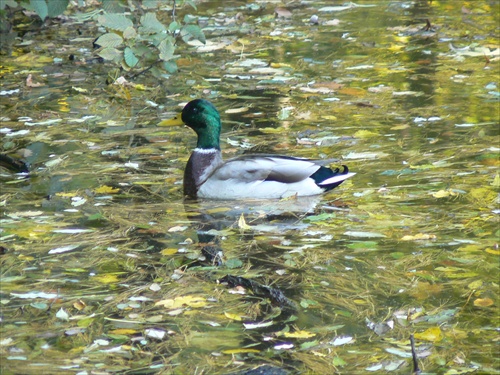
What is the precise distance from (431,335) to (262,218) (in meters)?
1.92

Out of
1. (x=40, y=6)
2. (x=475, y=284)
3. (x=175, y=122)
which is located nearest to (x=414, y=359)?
(x=475, y=284)

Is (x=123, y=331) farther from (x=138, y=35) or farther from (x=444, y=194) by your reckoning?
(x=138, y=35)

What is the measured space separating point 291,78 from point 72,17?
399 centimetres

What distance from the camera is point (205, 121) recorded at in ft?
22.8

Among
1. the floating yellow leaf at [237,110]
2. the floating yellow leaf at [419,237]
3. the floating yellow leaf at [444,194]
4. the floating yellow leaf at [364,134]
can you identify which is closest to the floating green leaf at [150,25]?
the floating yellow leaf at [237,110]

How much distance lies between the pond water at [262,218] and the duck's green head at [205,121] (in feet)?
1.17

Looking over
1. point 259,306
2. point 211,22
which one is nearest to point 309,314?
point 259,306

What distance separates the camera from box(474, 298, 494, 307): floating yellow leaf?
480cm

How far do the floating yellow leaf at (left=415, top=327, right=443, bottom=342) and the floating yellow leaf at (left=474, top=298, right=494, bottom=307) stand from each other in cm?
40

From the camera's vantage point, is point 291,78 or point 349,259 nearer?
point 349,259

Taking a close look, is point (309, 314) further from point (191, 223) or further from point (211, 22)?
point (211, 22)

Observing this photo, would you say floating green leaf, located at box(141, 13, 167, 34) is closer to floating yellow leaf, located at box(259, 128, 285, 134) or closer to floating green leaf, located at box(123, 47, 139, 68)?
floating green leaf, located at box(123, 47, 139, 68)

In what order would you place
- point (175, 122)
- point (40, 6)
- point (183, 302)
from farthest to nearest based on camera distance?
point (40, 6) < point (175, 122) < point (183, 302)

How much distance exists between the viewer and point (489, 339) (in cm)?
442
